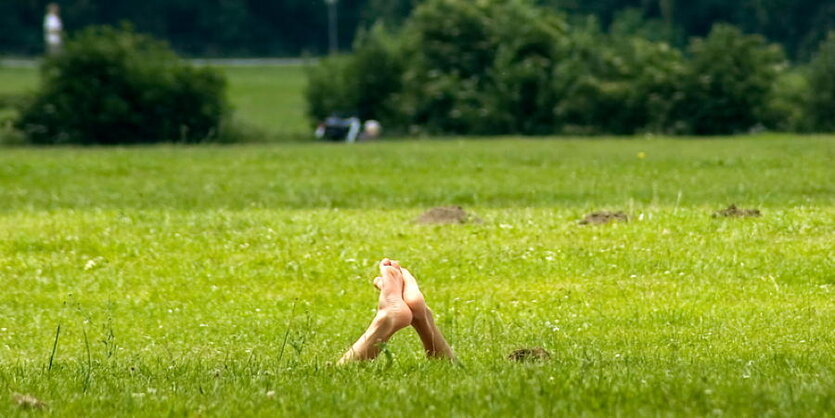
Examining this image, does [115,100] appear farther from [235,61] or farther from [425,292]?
[235,61]

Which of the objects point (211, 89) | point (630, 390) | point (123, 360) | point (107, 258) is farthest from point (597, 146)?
point (630, 390)

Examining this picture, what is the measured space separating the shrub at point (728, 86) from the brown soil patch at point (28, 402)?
119ft

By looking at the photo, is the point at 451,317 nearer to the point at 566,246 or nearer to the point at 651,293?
the point at 651,293

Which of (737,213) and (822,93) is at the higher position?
(737,213)

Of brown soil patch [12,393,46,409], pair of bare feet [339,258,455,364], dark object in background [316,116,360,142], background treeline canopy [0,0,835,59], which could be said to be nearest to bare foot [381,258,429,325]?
pair of bare feet [339,258,455,364]

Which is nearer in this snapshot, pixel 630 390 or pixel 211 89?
pixel 630 390

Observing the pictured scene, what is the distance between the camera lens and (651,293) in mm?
13797

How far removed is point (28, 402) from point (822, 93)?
3981 centimetres

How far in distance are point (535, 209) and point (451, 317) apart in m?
7.46

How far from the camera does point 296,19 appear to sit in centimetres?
11050

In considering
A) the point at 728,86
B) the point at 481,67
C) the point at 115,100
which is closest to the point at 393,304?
the point at 115,100

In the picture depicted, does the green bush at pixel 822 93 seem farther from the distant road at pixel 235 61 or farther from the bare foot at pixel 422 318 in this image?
the distant road at pixel 235 61

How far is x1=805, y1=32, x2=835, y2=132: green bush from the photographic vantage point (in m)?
43.9

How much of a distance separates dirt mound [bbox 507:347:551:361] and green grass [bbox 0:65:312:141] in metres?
53.2
